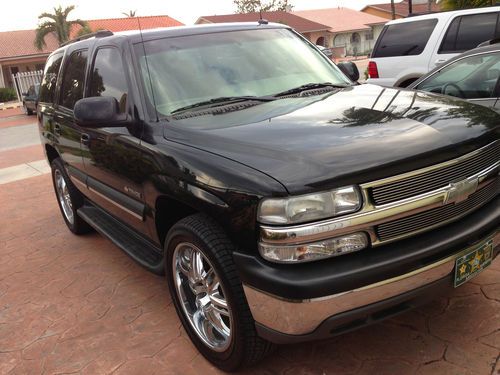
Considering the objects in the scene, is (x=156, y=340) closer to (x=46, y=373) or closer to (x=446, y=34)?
(x=46, y=373)

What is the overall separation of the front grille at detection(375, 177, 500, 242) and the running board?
157cm

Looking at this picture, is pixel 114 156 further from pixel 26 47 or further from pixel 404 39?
pixel 26 47

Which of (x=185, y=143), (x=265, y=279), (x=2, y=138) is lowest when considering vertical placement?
(x=2, y=138)

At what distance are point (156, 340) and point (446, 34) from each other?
6957 mm

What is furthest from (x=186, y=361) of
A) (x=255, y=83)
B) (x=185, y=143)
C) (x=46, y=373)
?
(x=255, y=83)

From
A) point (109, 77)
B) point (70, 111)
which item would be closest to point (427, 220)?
point (109, 77)

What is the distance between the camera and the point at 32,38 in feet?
135

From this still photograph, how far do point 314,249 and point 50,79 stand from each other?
165 inches

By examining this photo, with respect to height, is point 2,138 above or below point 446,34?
below

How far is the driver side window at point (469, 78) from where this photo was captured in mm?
4742

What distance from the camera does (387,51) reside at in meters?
8.81

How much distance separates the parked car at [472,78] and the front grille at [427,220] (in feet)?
7.57

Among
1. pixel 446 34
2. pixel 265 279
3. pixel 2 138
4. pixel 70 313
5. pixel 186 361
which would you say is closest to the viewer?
pixel 265 279

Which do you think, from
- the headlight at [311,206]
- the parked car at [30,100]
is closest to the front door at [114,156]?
the headlight at [311,206]
